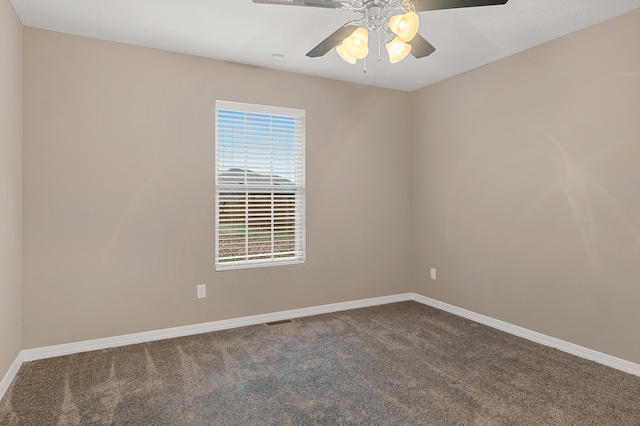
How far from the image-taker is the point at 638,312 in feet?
8.65

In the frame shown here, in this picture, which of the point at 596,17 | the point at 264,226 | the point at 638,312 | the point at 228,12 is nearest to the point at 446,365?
the point at 638,312

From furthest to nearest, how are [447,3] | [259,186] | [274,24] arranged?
[259,186] → [274,24] → [447,3]

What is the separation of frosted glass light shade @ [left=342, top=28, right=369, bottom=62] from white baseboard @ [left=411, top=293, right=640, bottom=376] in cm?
278

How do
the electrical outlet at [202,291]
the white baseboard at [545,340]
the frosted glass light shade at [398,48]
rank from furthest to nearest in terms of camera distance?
1. the electrical outlet at [202,291]
2. the white baseboard at [545,340]
3. the frosted glass light shade at [398,48]

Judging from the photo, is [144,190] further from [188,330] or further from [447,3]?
[447,3]

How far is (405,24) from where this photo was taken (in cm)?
191

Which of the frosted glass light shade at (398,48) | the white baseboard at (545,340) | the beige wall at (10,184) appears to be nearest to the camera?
the frosted glass light shade at (398,48)

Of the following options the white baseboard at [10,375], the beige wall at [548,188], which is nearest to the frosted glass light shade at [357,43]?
the beige wall at [548,188]

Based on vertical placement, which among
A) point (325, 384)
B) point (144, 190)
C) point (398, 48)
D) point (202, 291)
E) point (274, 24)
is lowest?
point (325, 384)

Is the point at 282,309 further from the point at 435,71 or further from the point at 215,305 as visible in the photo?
the point at 435,71

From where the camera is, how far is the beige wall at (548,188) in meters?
2.71

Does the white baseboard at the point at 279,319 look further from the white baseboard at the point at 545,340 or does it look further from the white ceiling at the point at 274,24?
the white ceiling at the point at 274,24

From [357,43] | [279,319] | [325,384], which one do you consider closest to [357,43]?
[357,43]

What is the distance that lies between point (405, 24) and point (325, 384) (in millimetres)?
2207
